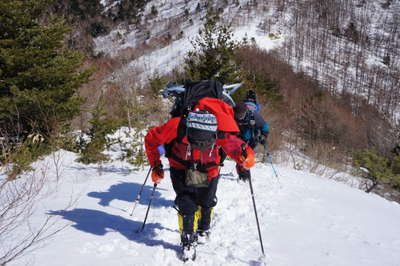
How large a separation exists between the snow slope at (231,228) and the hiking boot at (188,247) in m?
0.10

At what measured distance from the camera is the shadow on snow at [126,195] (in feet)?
15.7

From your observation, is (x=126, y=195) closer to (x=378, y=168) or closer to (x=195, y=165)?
(x=195, y=165)

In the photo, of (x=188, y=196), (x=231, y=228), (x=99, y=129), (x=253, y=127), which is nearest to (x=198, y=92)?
(x=188, y=196)

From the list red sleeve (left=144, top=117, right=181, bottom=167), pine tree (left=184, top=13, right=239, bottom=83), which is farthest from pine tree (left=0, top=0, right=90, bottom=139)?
red sleeve (left=144, top=117, right=181, bottom=167)

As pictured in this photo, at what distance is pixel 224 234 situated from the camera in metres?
3.97

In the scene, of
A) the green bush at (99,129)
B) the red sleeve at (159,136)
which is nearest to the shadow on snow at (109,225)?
the red sleeve at (159,136)

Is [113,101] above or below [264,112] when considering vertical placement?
above

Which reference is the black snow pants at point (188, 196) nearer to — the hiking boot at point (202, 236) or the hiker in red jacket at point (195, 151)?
the hiker in red jacket at point (195, 151)

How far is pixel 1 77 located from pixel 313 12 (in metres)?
79.5

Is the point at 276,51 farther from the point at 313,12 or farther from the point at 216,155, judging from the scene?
the point at 216,155

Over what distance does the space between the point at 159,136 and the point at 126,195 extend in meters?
2.31

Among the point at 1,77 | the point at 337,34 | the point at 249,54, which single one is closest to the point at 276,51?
the point at 249,54

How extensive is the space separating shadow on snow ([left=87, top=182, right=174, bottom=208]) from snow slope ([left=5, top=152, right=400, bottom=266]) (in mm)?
15

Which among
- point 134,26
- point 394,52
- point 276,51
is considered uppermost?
point 134,26
